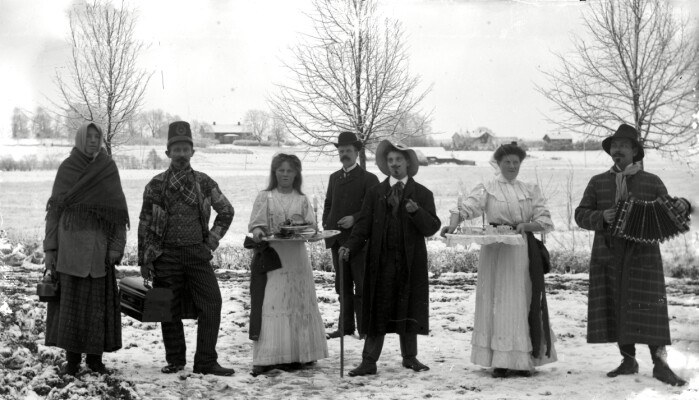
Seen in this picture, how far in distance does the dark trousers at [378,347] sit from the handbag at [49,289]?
2.54 m

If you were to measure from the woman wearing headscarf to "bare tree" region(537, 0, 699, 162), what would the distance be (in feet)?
35.5

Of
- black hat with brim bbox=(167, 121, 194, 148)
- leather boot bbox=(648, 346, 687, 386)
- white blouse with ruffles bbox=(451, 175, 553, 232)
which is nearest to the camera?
leather boot bbox=(648, 346, 687, 386)

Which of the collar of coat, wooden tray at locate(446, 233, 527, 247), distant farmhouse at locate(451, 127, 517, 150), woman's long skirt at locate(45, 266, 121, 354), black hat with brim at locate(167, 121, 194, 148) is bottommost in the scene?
woman's long skirt at locate(45, 266, 121, 354)

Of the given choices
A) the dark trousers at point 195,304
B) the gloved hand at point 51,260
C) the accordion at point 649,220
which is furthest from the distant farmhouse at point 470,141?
the gloved hand at point 51,260

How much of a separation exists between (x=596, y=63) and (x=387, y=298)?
10.7 metres

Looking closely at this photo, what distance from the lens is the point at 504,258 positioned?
5.84 meters

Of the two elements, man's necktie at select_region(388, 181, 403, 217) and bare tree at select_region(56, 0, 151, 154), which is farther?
bare tree at select_region(56, 0, 151, 154)

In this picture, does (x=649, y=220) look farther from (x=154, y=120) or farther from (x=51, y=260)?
(x=154, y=120)

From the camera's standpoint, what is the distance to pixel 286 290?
6109mm

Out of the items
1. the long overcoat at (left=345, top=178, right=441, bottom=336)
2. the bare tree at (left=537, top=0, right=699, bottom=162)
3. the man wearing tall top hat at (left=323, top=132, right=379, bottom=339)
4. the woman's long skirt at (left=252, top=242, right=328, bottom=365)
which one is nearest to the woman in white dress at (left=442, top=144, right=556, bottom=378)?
the long overcoat at (left=345, top=178, right=441, bottom=336)

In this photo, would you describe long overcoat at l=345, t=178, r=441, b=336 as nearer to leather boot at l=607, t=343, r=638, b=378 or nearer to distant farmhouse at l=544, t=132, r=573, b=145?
leather boot at l=607, t=343, r=638, b=378

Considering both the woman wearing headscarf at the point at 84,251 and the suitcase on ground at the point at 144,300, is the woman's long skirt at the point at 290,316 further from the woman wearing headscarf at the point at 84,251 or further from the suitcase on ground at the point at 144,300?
the woman wearing headscarf at the point at 84,251

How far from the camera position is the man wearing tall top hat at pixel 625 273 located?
5566 millimetres

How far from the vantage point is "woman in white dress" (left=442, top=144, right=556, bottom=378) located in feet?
18.7
